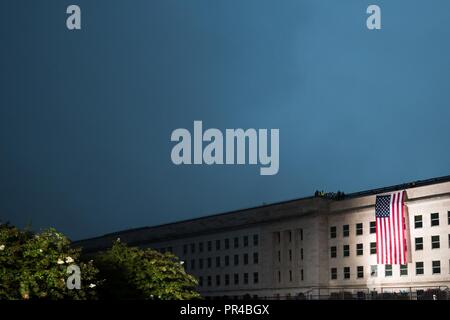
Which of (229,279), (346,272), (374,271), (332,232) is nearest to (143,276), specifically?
(374,271)

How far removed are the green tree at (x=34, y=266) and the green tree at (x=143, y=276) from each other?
1551cm

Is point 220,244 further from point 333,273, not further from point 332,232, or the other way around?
point 333,273

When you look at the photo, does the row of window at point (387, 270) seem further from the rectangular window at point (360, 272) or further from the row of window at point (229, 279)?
the row of window at point (229, 279)

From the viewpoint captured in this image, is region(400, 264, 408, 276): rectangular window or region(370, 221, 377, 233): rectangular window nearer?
region(400, 264, 408, 276): rectangular window

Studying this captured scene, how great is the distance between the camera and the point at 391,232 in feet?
299

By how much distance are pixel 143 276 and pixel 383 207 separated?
117 ft

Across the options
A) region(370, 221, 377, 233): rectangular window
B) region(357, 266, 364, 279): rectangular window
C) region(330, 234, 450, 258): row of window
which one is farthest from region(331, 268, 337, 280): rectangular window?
region(370, 221, 377, 233): rectangular window

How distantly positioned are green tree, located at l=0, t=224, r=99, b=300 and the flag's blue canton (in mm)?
49317

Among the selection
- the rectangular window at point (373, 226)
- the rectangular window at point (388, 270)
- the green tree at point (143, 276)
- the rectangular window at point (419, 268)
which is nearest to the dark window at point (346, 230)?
the rectangular window at point (373, 226)

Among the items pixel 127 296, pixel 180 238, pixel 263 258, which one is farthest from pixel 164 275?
pixel 180 238

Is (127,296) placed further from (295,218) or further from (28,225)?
(295,218)

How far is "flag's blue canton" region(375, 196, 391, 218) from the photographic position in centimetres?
9156

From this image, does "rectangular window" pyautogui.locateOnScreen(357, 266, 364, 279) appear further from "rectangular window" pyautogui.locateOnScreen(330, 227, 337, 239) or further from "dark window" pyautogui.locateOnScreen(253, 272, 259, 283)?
"dark window" pyautogui.locateOnScreen(253, 272, 259, 283)
